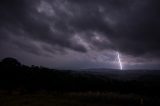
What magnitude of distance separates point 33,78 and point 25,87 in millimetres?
4800

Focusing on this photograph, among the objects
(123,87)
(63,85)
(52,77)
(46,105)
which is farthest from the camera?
(123,87)

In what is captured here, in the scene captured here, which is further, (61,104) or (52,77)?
(52,77)

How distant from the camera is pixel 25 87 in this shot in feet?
115

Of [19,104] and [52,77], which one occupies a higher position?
[52,77]

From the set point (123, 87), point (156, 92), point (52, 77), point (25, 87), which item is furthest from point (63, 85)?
point (156, 92)

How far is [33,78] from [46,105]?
2113 centimetres

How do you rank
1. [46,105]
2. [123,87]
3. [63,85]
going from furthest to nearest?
[123,87], [63,85], [46,105]

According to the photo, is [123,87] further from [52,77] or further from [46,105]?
[46,105]

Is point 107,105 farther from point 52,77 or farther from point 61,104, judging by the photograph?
point 52,77

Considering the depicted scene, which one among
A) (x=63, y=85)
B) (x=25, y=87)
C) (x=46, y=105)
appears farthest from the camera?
(x=63, y=85)

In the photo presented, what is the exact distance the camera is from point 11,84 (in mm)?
35812

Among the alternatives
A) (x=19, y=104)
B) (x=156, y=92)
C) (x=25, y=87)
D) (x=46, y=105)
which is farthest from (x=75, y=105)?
(x=156, y=92)

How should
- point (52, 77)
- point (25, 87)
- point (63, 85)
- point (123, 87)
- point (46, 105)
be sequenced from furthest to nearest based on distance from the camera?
1. point (123, 87)
2. point (52, 77)
3. point (63, 85)
4. point (25, 87)
5. point (46, 105)

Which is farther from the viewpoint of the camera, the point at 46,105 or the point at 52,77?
the point at 52,77
